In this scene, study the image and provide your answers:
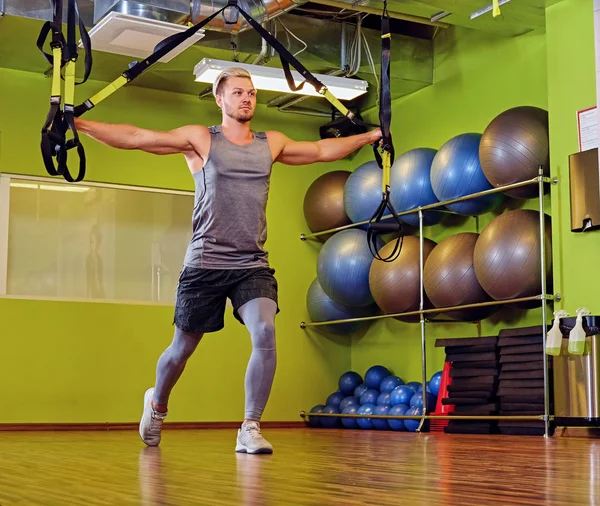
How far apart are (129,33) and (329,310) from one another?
9.46 feet

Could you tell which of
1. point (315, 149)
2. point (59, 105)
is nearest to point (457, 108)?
point (315, 149)

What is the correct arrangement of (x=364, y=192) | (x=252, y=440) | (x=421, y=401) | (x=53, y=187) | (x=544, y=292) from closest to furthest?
(x=252, y=440) → (x=544, y=292) → (x=421, y=401) → (x=364, y=192) → (x=53, y=187)

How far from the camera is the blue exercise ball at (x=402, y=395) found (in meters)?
6.89

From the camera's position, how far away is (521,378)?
19.4 feet

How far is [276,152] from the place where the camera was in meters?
4.06

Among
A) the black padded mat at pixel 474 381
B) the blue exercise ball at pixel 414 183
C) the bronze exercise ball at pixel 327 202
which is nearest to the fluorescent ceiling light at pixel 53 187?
the bronze exercise ball at pixel 327 202

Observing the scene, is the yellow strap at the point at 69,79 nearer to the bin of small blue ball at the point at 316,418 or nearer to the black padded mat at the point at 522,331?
the black padded mat at the point at 522,331

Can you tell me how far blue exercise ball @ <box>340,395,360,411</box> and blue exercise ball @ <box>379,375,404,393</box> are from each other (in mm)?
243

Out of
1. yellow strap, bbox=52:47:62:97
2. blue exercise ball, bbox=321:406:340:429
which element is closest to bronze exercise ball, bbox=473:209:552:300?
Result: blue exercise ball, bbox=321:406:340:429

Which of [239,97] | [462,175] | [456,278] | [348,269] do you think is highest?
[462,175]

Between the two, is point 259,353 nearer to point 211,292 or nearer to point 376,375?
A: point 211,292

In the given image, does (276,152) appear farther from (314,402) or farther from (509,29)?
(314,402)

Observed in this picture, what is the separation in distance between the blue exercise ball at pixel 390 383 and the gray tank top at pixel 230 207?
136 inches

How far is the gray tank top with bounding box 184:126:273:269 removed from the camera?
154 inches
